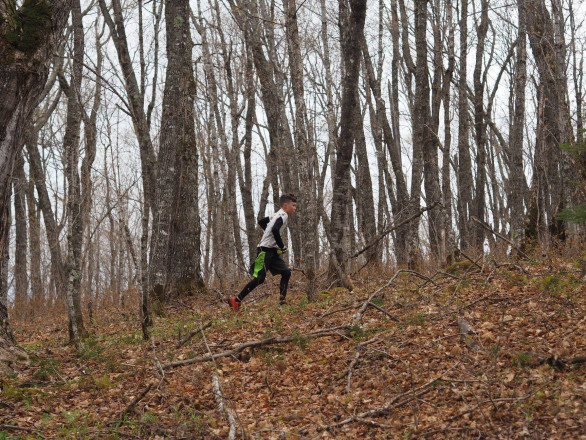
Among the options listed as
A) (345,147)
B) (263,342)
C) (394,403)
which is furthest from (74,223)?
(394,403)

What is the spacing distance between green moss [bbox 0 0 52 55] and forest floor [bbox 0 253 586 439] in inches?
140

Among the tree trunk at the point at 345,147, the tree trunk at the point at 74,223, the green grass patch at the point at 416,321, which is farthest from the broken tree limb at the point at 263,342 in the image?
the tree trunk at the point at 345,147

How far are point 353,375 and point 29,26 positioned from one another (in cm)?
512

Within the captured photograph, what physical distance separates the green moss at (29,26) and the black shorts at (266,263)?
4562 mm

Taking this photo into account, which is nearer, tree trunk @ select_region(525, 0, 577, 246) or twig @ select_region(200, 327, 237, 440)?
twig @ select_region(200, 327, 237, 440)

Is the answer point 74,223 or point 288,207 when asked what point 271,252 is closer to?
point 288,207

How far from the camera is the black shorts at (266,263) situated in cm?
876

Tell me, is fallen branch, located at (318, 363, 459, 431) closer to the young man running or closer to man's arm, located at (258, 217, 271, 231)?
the young man running

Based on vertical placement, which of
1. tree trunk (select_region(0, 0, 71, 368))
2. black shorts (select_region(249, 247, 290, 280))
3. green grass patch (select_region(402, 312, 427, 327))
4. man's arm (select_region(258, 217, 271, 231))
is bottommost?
green grass patch (select_region(402, 312, 427, 327))

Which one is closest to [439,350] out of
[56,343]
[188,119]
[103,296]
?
[56,343]

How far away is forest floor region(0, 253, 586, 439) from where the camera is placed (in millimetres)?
4305

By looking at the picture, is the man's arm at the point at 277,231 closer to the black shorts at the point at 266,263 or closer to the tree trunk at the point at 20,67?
the black shorts at the point at 266,263

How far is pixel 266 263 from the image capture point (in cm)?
886

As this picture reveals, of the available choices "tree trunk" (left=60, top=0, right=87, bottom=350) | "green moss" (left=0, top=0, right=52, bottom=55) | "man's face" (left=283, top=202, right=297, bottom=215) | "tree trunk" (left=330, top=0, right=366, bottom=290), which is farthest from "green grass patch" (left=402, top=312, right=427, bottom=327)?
"green moss" (left=0, top=0, right=52, bottom=55)
